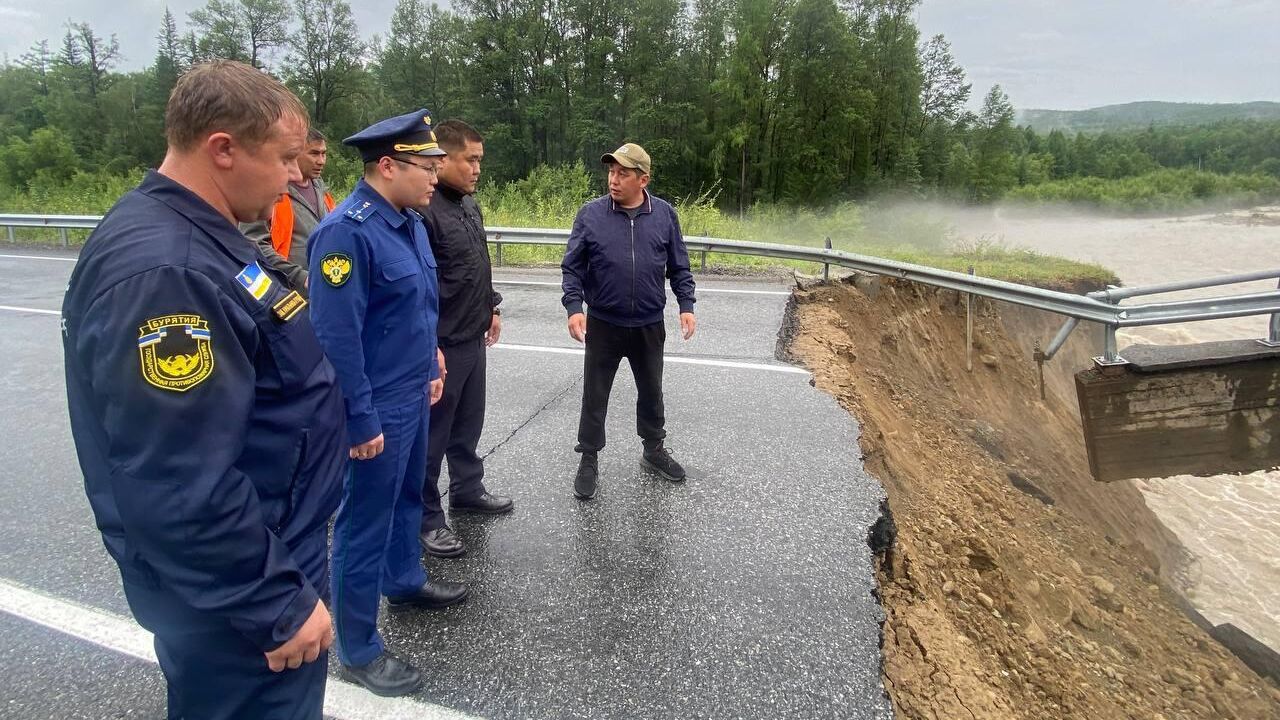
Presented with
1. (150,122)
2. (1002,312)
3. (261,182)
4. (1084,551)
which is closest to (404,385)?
(261,182)

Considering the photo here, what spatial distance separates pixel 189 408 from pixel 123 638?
6.56ft

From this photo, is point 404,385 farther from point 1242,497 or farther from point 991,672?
point 1242,497

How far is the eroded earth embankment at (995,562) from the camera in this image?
283 cm

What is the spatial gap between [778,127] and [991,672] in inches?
1564

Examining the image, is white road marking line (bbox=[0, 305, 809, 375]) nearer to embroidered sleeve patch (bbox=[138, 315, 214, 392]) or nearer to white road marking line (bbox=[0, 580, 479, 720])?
white road marking line (bbox=[0, 580, 479, 720])

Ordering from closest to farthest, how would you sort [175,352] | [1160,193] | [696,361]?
[175,352]
[696,361]
[1160,193]

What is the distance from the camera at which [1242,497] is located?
1054 centimetres

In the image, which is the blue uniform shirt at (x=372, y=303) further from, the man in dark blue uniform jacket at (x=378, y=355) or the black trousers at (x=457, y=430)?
the black trousers at (x=457, y=430)

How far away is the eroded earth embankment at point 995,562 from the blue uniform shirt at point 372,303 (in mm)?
2127

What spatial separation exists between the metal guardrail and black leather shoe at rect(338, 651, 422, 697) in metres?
4.45

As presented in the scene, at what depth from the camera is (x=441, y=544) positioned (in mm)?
3137

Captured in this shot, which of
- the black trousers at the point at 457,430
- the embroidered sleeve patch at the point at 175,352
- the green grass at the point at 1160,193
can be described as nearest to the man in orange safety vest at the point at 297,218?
the black trousers at the point at 457,430

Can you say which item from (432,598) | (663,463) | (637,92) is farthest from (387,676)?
(637,92)

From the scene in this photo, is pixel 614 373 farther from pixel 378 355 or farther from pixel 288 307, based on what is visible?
pixel 288 307
